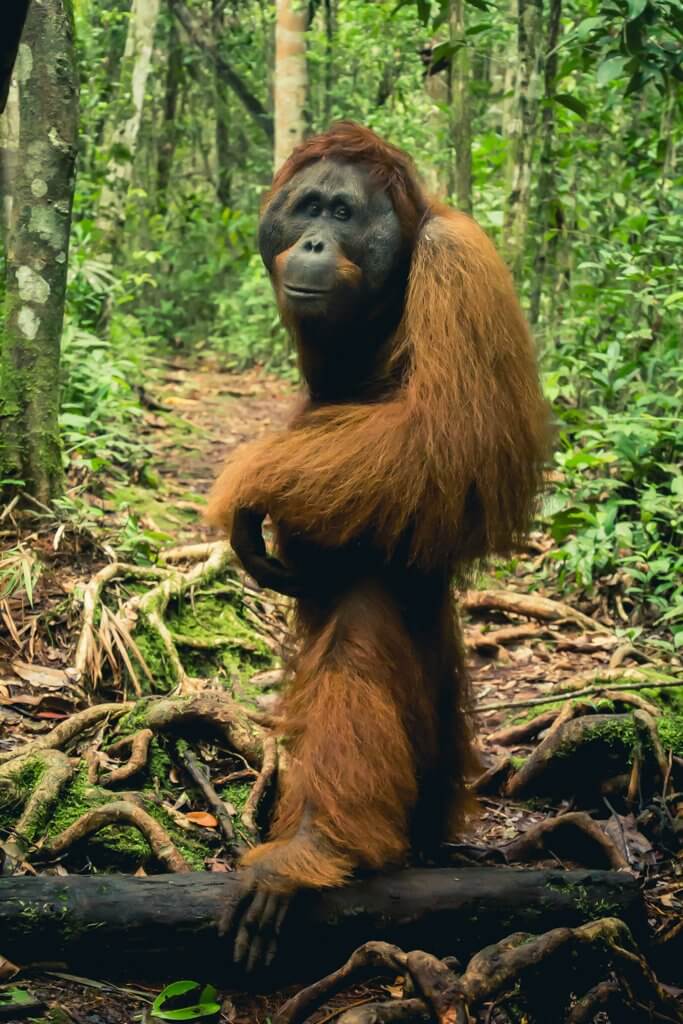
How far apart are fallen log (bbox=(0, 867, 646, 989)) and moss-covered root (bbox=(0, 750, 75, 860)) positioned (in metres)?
0.48

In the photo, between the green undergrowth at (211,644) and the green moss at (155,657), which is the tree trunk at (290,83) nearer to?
the green undergrowth at (211,644)

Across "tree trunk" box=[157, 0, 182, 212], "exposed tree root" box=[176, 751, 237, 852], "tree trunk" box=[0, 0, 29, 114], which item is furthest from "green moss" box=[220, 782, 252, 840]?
"tree trunk" box=[157, 0, 182, 212]

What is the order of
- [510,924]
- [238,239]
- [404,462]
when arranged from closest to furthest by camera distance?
[510,924] < [404,462] < [238,239]

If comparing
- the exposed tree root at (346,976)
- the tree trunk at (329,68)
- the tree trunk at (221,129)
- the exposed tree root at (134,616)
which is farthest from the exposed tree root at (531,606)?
the tree trunk at (221,129)

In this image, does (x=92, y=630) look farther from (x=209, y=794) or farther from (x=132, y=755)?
(x=209, y=794)

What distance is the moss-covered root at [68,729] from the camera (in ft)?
10.8

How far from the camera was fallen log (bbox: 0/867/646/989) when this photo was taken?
2.39m

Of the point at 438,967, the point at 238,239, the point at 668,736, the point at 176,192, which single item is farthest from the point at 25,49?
the point at 176,192

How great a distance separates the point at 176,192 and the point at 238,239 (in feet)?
7.97

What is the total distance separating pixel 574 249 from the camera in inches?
312

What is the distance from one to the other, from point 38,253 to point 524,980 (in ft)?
11.6

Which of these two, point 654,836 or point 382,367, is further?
point 654,836

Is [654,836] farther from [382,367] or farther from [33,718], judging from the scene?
[33,718]

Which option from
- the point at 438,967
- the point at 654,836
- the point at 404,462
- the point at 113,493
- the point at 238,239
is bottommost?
the point at 654,836
